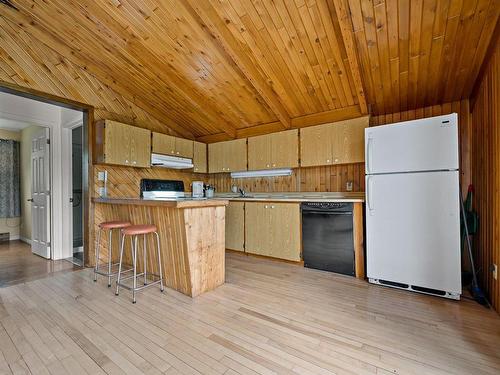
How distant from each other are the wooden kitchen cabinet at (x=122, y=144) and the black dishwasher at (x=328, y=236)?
8.99 ft

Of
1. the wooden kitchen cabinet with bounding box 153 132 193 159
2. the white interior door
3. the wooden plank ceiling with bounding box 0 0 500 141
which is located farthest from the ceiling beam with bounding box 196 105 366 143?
the white interior door

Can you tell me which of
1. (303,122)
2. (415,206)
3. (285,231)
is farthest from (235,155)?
(415,206)

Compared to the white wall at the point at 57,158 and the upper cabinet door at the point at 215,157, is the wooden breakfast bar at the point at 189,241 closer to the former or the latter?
the white wall at the point at 57,158

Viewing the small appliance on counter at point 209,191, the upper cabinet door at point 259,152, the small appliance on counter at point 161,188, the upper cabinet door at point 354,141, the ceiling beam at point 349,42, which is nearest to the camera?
the ceiling beam at point 349,42

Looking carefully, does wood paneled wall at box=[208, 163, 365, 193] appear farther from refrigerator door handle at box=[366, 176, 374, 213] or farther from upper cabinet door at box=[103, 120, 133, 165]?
upper cabinet door at box=[103, 120, 133, 165]

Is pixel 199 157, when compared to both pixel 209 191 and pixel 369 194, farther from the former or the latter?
pixel 369 194

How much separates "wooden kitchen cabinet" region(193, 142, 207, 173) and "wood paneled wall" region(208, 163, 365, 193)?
61 centimetres

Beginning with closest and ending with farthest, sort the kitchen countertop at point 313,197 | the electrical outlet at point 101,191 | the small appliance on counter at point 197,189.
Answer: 1. the kitchen countertop at point 313,197
2. the electrical outlet at point 101,191
3. the small appliance on counter at point 197,189

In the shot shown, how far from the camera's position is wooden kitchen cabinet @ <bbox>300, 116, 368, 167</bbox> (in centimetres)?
344

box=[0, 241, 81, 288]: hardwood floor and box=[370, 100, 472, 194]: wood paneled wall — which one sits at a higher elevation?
box=[370, 100, 472, 194]: wood paneled wall

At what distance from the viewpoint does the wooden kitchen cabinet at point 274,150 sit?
13.1 ft

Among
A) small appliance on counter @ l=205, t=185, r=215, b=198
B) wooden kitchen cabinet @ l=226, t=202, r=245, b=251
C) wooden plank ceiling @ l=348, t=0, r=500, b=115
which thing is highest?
wooden plank ceiling @ l=348, t=0, r=500, b=115

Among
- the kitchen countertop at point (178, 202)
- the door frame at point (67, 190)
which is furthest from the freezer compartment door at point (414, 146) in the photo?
the door frame at point (67, 190)

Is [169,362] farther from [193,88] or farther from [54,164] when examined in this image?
[54,164]
